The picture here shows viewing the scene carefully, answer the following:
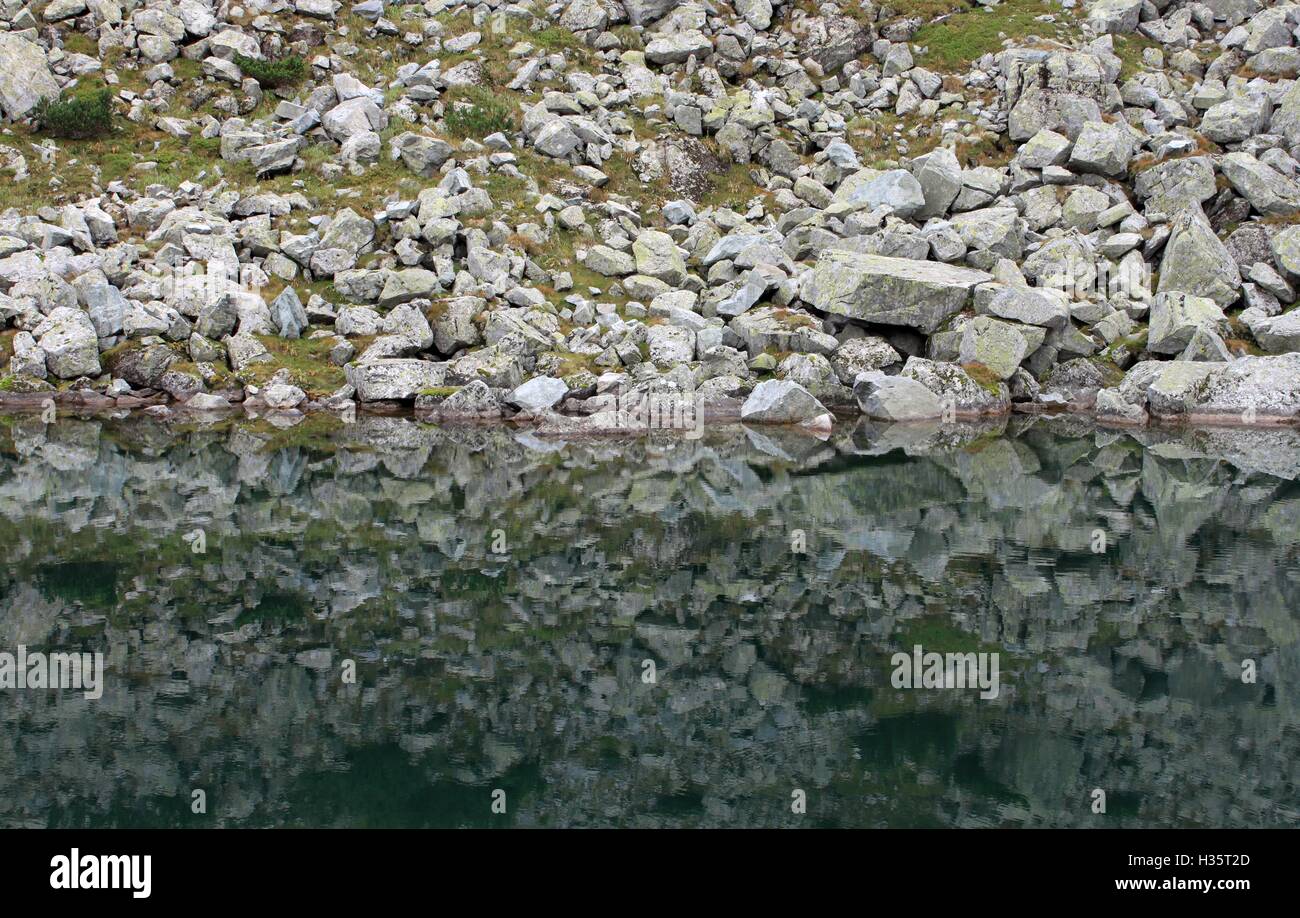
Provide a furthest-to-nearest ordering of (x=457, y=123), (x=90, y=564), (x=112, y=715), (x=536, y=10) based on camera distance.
A: (x=536, y=10) < (x=457, y=123) < (x=90, y=564) < (x=112, y=715)

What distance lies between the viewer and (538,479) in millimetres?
28688

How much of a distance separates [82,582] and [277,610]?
159 inches

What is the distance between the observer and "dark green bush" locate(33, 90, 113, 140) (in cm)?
5119

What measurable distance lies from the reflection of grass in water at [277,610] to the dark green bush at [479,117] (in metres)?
41.6

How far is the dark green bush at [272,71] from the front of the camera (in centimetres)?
5584

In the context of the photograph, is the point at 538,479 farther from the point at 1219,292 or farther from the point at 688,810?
the point at 1219,292

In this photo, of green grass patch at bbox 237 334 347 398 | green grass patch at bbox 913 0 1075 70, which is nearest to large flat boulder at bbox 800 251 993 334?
green grass patch at bbox 237 334 347 398

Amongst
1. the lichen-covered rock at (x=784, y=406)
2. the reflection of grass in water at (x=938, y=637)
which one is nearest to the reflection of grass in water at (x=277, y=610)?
the reflection of grass in water at (x=938, y=637)

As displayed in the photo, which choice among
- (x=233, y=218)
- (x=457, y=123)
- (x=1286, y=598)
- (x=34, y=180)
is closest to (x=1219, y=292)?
(x=1286, y=598)

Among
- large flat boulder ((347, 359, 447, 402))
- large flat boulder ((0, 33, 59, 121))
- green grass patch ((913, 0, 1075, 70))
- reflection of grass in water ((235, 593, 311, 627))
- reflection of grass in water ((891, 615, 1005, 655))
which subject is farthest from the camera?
green grass patch ((913, 0, 1075, 70))

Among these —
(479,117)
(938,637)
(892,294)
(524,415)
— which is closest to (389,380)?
(524,415)

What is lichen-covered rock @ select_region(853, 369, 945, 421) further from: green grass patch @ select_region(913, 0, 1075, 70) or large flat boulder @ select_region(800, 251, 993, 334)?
green grass patch @ select_region(913, 0, 1075, 70)

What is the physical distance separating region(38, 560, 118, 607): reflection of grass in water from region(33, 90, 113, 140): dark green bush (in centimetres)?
4072
